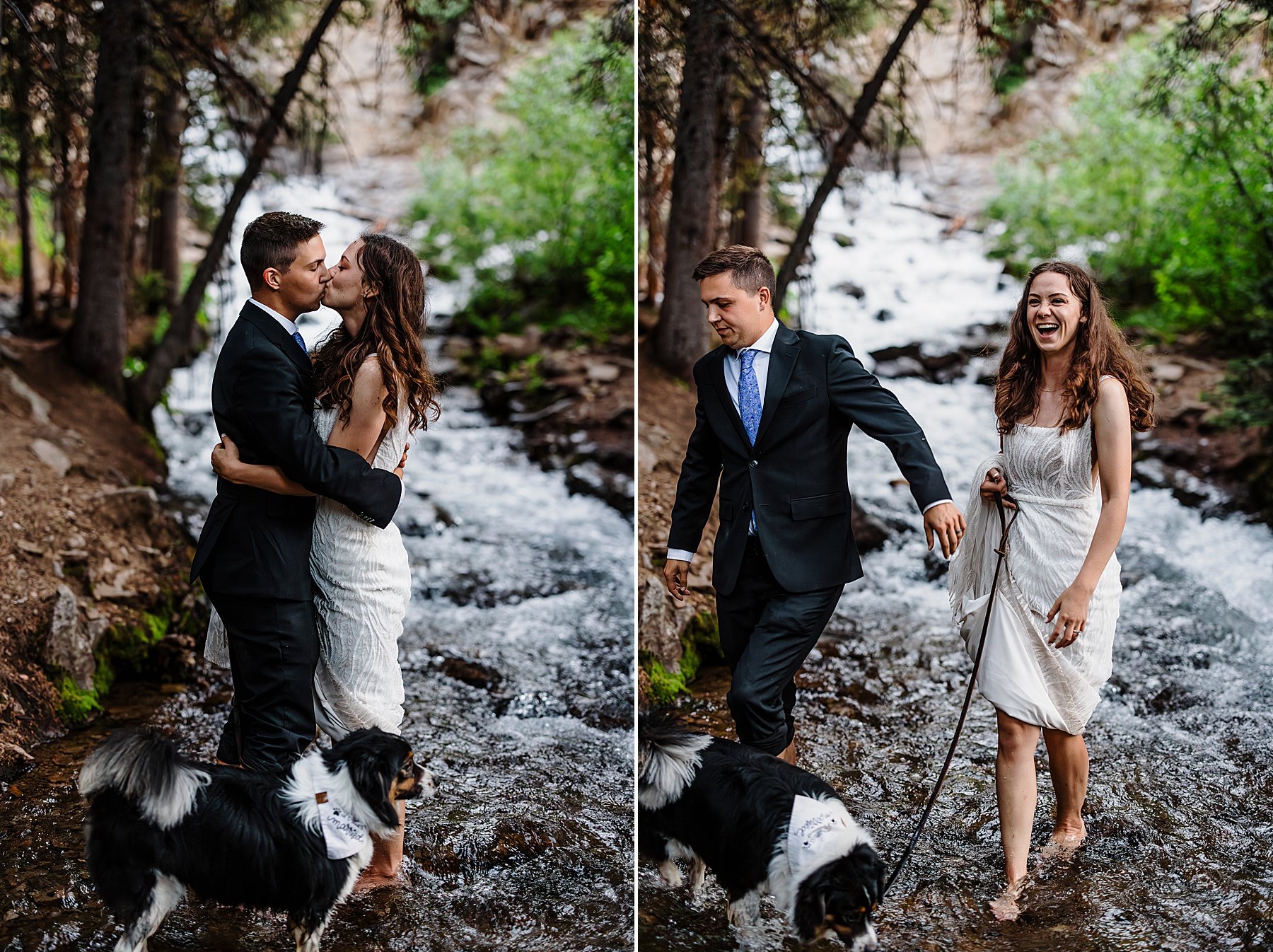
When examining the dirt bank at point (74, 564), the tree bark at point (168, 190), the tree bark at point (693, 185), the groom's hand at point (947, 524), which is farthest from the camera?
the tree bark at point (168, 190)

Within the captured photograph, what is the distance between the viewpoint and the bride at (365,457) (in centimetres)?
290

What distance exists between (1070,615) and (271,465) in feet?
7.32

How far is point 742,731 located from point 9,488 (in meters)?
4.32

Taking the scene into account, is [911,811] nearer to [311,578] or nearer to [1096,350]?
[1096,350]

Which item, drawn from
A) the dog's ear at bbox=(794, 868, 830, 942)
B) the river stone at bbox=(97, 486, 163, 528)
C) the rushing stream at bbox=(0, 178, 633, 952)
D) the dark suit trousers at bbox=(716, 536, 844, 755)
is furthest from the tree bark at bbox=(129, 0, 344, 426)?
the dog's ear at bbox=(794, 868, 830, 942)

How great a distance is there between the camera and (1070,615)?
2992 millimetres

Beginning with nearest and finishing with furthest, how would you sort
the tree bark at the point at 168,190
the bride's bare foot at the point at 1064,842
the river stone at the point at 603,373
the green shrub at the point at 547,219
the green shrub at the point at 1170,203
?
the bride's bare foot at the point at 1064,842, the green shrub at the point at 1170,203, the tree bark at the point at 168,190, the river stone at the point at 603,373, the green shrub at the point at 547,219

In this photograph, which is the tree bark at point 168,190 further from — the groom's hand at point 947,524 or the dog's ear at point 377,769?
the groom's hand at point 947,524

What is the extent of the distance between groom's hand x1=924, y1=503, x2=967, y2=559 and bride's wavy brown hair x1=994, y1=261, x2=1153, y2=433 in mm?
601

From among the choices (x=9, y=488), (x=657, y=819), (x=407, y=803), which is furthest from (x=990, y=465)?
(x=9, y=488)

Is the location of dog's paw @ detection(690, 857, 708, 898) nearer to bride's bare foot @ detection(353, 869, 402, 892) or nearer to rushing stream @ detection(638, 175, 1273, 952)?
rushing stream @ detection(638, 175, 1273, 952)

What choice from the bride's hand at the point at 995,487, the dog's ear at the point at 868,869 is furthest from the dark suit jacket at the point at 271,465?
the bride's hand at the point at 995,487

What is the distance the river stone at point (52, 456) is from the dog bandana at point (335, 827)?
413cm

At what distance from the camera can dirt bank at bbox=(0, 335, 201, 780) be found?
4.50 m
